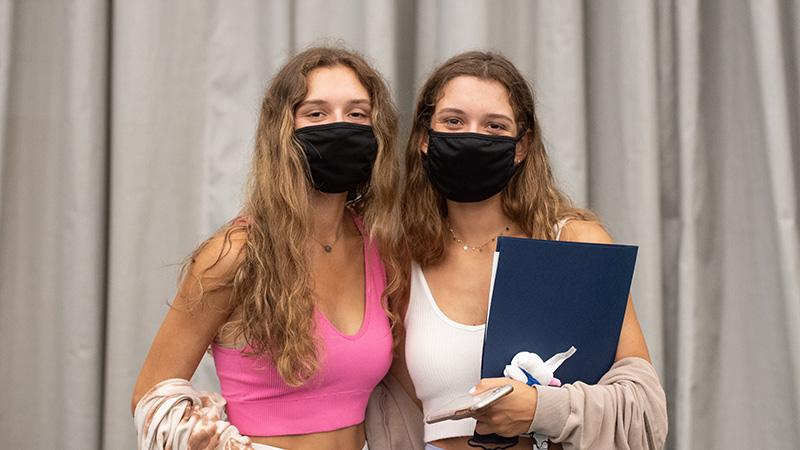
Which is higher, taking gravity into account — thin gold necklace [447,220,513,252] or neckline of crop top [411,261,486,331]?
thin gold necklace [447,220,513,252]

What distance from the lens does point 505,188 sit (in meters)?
1.64

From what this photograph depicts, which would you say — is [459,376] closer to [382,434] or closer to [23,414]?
[382,434]

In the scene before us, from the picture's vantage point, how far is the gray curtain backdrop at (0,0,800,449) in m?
2.01

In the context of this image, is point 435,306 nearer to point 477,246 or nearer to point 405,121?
point 477,246

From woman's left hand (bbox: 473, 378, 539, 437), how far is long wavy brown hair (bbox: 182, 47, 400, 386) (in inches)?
15.4

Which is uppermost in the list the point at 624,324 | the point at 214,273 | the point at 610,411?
the point at 214,273

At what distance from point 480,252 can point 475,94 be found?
1.31 ft

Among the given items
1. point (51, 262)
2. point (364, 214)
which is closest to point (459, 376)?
point (364, 214)

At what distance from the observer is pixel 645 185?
2.03 metres

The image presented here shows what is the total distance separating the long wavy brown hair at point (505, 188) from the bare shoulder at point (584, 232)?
0.11 feet

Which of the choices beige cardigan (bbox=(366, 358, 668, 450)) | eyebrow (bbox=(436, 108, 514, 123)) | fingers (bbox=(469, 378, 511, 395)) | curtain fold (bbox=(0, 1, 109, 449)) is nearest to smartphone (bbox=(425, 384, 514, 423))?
fingers (bbox=(469, 378, 511, 395))

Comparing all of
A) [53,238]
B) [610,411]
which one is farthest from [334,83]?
[53,238]

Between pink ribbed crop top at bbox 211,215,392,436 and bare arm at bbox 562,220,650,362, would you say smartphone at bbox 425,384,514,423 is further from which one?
bare arm at bbox 562,220,650,362

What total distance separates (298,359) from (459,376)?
373 millimetres
